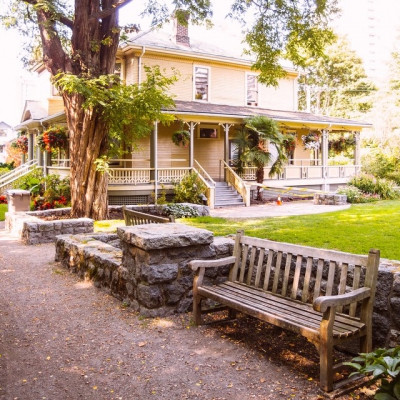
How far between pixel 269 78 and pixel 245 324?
1131 cm

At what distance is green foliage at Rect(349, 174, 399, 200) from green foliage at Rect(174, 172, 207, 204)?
756cm

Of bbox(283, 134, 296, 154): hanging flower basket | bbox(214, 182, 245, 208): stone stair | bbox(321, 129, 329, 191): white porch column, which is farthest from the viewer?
bbox(321, 129, 329, 191): white porch column

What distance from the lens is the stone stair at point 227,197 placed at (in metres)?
18.3

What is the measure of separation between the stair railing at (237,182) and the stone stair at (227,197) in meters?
0.19

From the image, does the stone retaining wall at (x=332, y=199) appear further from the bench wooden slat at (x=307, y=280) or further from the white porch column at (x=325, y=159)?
the bench wooden slat at (x=307, y=280)

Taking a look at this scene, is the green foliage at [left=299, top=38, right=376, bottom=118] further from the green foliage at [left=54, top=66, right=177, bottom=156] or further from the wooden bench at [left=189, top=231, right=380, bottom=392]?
the wooden bench at [left=189, top=231, right=380, bottom=392]

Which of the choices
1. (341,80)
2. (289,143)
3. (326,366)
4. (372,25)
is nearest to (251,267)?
(326,366)

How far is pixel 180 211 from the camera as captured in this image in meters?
13.7

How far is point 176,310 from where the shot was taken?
17.4 ft

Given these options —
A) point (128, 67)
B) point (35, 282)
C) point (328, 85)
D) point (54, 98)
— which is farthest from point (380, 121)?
point (35, 282)

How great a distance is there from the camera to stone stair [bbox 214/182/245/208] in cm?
1830

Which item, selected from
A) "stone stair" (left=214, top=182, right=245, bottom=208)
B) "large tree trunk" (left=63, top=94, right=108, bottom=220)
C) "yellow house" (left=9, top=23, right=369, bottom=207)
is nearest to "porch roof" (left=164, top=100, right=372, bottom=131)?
"yellow house" (left=9, top=23, right=369, bottom=207)

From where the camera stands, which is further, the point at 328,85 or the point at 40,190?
the point at 328,85

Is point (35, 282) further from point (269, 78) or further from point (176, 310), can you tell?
point (269, 78)
